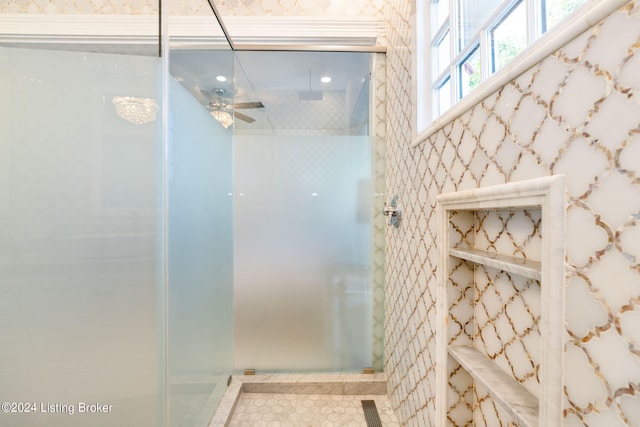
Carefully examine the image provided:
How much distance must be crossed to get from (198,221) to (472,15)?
1400mm

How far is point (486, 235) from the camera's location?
86 centimetres

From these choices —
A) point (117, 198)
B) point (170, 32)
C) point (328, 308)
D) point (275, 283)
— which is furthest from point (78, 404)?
point (170, 32)

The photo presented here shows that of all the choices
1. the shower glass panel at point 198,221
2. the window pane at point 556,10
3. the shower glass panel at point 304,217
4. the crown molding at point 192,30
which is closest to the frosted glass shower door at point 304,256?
the shower glass panel at point 304,217

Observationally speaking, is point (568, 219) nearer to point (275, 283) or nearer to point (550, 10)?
point (550, 10)

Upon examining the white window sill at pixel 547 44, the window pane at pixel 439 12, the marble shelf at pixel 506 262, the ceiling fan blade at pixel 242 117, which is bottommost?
the marble shelf at pixel 506 262

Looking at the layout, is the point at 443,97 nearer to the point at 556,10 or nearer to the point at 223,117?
the point at 556,10

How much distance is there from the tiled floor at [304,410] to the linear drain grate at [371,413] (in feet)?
0.06

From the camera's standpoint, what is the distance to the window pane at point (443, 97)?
4.00ft

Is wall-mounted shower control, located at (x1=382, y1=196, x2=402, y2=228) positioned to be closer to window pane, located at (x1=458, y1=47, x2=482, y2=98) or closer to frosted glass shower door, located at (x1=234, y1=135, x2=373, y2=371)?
frosted glass shower door, located at (x1=234, y1=135, x2=373, y2=371)

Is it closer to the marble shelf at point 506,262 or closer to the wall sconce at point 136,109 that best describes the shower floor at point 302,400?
the marble shelf at point 506,262

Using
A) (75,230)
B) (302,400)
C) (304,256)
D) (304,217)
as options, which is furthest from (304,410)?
(75,230)

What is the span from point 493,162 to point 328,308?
1450 mm

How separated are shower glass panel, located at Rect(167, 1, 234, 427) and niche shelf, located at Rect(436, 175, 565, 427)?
3.38 ft

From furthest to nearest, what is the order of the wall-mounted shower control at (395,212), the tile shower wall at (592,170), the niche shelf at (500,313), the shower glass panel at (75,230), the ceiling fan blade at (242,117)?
the ceiling fan blade at (242,117), the wall-mounted shower control at (395,212), the shower glass panel at (75,230), the niche shelf at (500,313), the tile shower wall at (592,170)
